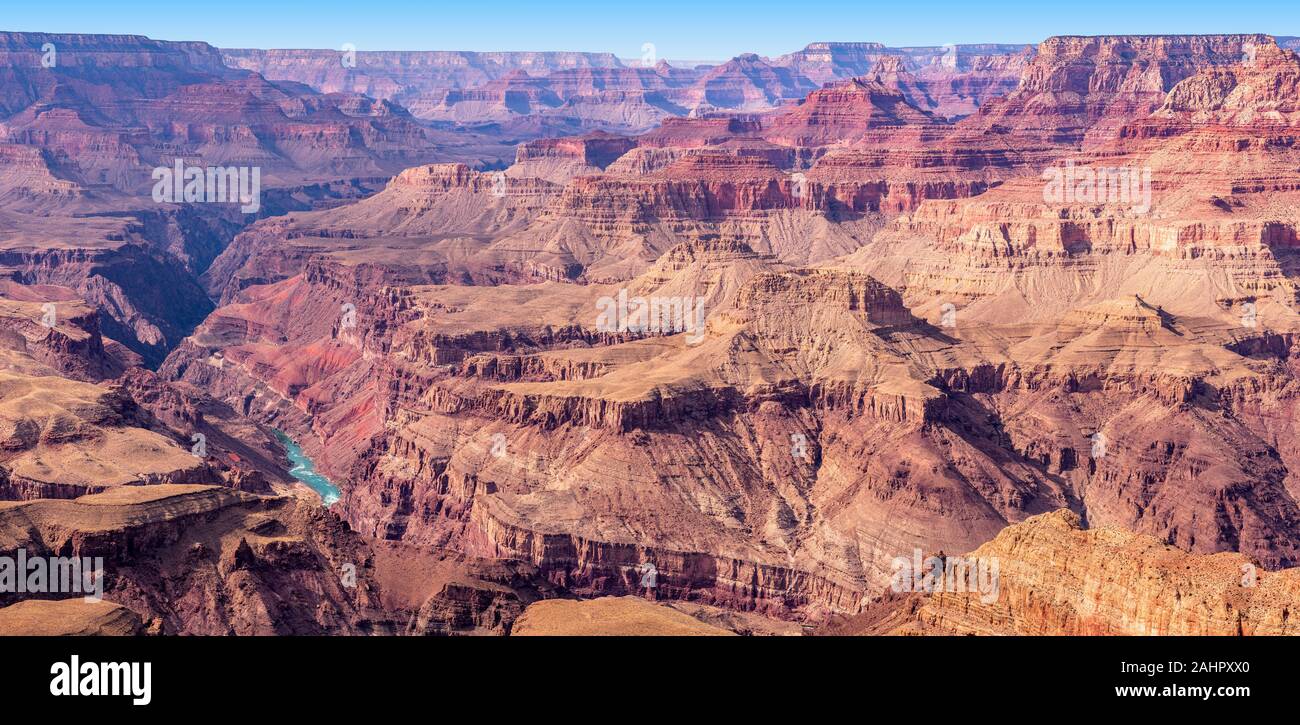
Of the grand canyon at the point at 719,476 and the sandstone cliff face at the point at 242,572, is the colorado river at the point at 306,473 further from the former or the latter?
the sandstone cliff face at the point at 242,572

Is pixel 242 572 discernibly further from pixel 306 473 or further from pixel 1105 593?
pixel 306 473

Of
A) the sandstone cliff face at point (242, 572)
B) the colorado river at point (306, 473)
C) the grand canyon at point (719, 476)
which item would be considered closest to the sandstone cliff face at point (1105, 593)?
the grand canyon at point (719, 476)

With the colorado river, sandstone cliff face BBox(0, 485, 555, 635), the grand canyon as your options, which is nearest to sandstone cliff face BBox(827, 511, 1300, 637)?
the grand canyon

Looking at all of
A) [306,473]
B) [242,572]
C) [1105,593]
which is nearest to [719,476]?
[242,572]

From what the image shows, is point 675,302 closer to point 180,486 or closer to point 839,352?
point 839,352

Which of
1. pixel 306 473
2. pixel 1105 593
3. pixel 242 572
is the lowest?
pixel 306 473
